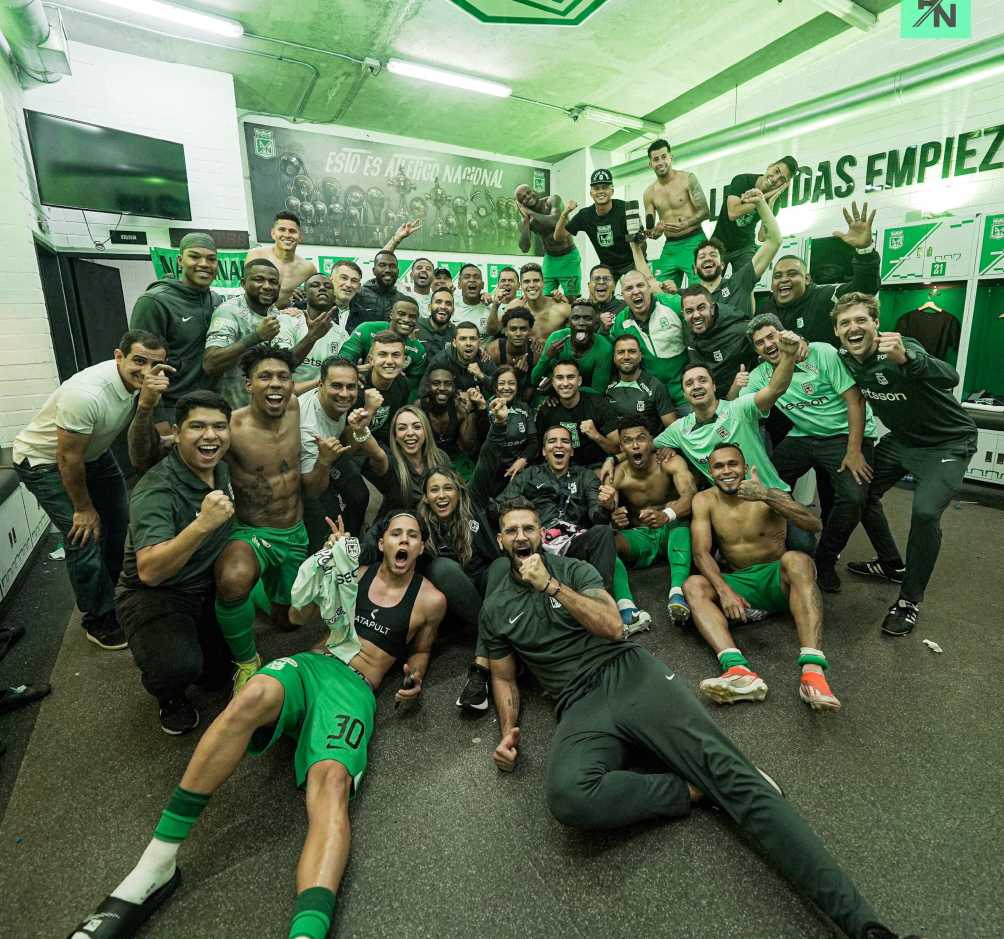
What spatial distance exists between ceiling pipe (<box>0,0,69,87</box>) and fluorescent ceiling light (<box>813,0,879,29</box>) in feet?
23.7

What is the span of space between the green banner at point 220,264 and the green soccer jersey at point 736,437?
5789 mm

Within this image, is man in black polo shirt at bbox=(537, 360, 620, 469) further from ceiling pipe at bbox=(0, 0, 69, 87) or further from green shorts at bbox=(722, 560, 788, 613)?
ceiling pipe at bbox=(0, 0, 69, 87)

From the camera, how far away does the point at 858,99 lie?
21.5 ft

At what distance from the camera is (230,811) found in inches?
77.5

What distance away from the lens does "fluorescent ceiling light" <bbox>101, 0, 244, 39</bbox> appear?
5.47m

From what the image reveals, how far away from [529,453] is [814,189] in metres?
6.26

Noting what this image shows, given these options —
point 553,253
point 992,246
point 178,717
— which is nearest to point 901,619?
point 178,717

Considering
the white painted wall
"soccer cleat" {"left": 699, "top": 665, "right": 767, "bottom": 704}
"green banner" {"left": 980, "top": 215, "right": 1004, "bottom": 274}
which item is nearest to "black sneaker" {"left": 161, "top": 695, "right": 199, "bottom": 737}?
"soccer cleat" {"left": 699, "top": 665, "right": 767, "bottom": 704}

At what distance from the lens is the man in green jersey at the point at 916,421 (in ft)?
9.59

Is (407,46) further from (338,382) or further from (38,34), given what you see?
(338,382)

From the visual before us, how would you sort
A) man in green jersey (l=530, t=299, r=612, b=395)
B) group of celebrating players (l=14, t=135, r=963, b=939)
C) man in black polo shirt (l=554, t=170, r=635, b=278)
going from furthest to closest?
1. man in black polo shirt (l=554, t=170, r=635, b=278)
2. man in green jersey (l=530, t=299, r=612, b=395)
3. group of celebrating players (l=14, t=135, r=963, b=939)

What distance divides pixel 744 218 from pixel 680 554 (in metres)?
3.97

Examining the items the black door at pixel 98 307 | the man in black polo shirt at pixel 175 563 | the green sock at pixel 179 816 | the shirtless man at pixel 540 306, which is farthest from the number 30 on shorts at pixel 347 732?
the black door at pixel 98 307

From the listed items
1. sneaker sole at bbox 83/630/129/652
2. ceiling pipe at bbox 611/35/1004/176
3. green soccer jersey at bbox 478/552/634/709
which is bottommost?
sneaker sole at bbox 83/630/129/652
